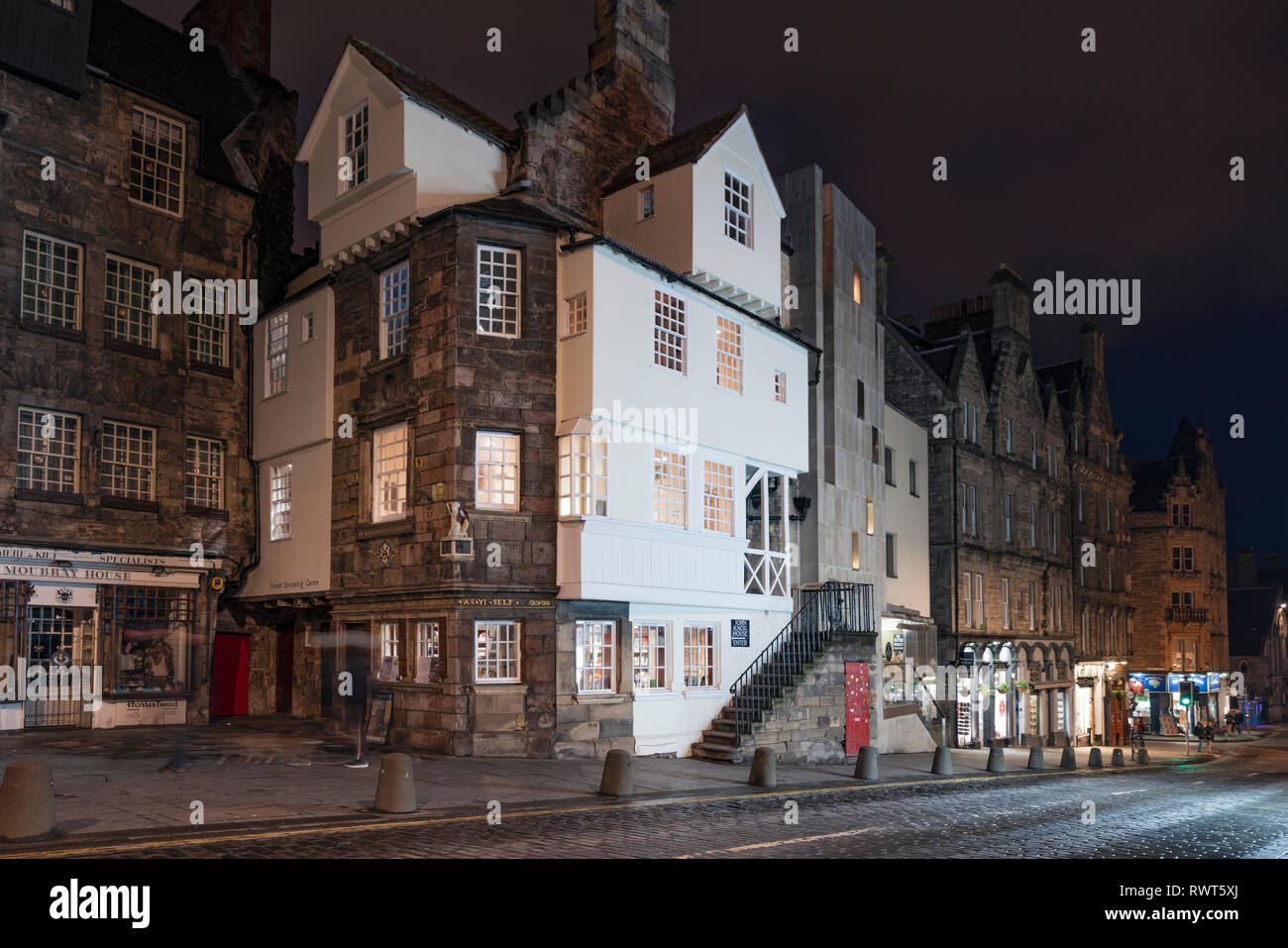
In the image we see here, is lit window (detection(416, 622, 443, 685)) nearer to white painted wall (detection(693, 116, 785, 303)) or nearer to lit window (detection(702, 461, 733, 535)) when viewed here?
lit window (detection(702, 461, 733, 535))

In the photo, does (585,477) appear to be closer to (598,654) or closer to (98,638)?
(598,654)

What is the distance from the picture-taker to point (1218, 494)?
255 ft

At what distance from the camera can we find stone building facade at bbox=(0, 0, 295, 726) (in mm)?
23500

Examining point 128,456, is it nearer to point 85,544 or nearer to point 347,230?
point 85,544

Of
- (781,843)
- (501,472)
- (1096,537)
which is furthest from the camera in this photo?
(1096,537)

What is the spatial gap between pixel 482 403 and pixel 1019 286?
35880 millimetres

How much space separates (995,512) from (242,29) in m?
32.8

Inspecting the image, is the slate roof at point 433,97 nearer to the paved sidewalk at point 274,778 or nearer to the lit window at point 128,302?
the lit window at point 128,302

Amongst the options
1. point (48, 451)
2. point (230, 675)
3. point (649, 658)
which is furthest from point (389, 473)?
point (230, 675)

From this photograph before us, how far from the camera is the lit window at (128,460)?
82.4ft

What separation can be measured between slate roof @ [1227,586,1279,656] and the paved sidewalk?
229 ft

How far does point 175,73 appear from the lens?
1112 inches

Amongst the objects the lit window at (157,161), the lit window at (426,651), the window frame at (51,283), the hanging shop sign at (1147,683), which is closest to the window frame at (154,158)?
the lit window at (157,161)

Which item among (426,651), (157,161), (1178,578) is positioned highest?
(157,161)
